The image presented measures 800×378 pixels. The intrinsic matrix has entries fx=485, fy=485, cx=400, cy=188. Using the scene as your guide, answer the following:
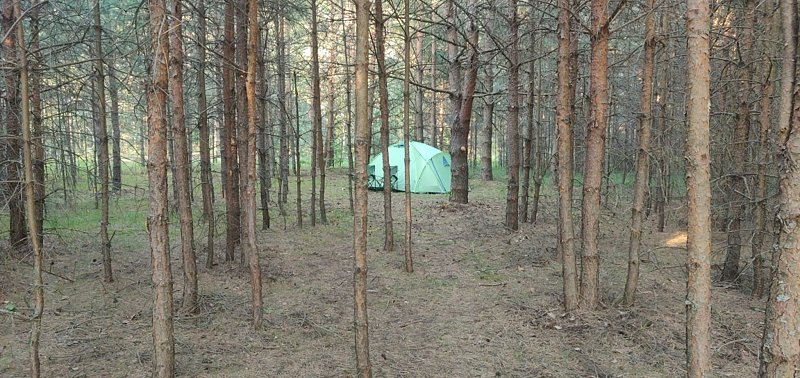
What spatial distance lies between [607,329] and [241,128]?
595cm

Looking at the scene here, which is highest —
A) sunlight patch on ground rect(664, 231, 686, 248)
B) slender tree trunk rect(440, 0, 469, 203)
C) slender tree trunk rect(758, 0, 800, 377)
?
slender tree trunk rect(440, 0, 469, 203)

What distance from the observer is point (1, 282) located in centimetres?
705

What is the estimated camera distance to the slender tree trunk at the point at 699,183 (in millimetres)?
3244

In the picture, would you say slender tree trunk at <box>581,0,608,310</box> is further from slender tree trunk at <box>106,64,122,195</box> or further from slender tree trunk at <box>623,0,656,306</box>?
slender tree trunk at <box>106,64,122,195</box>

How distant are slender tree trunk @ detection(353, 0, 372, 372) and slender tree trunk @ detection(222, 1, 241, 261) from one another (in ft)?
14.9

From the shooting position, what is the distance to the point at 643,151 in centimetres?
628

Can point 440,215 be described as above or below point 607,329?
above

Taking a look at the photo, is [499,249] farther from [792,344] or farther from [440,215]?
[792,344]

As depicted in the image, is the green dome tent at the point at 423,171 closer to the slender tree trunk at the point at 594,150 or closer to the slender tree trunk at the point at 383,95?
the slender tree trunk at the point at 383,95

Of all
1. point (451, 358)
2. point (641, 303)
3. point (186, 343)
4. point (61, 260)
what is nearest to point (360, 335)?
point (451, 358)

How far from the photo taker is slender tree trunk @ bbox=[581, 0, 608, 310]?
5988mm

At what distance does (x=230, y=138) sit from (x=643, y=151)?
6.57 m

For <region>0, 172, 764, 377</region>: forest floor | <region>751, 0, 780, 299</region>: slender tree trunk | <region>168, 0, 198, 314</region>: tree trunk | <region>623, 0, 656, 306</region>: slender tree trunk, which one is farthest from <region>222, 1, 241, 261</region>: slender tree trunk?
<region>751, 0, 780, 299</region>: slender tree trunk

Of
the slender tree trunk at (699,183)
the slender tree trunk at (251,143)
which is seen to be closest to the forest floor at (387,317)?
the slender tree trunk at (251,143)
